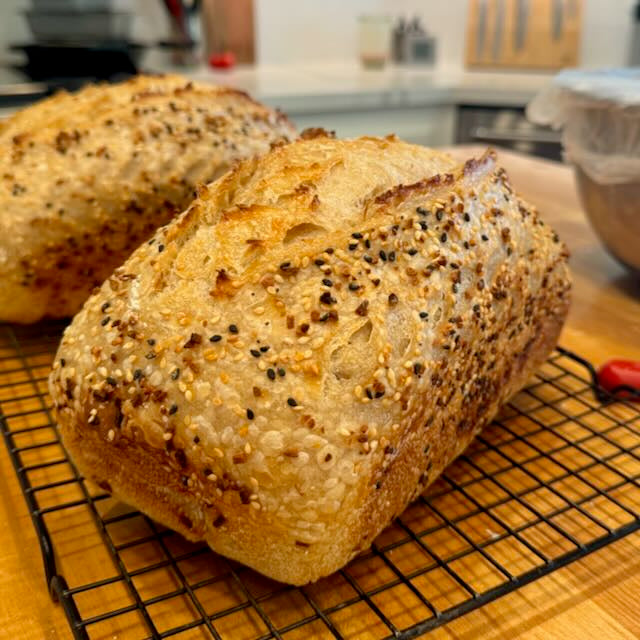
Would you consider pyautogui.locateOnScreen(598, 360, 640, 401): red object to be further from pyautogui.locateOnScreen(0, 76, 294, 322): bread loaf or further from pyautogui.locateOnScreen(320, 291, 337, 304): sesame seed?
pyautogui.locateOnScreen(0, 76, 294, 322): bread loaf

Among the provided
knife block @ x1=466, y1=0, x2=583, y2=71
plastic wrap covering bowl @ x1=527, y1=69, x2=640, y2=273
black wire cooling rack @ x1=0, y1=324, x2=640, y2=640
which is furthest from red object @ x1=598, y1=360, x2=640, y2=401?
knife block @ x1=466, y1=0, x2=583, y2=71

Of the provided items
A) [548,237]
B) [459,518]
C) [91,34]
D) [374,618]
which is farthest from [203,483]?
[91,34]

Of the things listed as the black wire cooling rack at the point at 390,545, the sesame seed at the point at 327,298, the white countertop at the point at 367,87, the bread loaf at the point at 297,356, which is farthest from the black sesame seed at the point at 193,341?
the white countertop at the point at 367,87

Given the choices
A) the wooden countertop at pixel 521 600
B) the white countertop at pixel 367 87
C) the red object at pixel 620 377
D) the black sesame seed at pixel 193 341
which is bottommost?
the wooden countertop at pixel 521 600

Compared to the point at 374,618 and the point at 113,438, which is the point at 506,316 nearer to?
the point at 374,618

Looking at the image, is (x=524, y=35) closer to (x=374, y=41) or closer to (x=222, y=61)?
(x=374, y=41)

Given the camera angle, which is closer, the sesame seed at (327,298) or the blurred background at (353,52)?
the sesame seed at (327,298)

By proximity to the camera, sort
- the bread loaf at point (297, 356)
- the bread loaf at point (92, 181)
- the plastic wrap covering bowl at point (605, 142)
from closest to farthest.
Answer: the bread loaf at point (297, 356) → the bread loaf at point (92, 181) → the plastic wrap covering bowl at point (605, 142)

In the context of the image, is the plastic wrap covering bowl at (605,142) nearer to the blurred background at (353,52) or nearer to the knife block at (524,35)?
the blurred background at (353,52)

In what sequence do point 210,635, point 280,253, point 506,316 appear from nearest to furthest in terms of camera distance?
1. point 210,635
2. point 280,253
3. point 506,316
